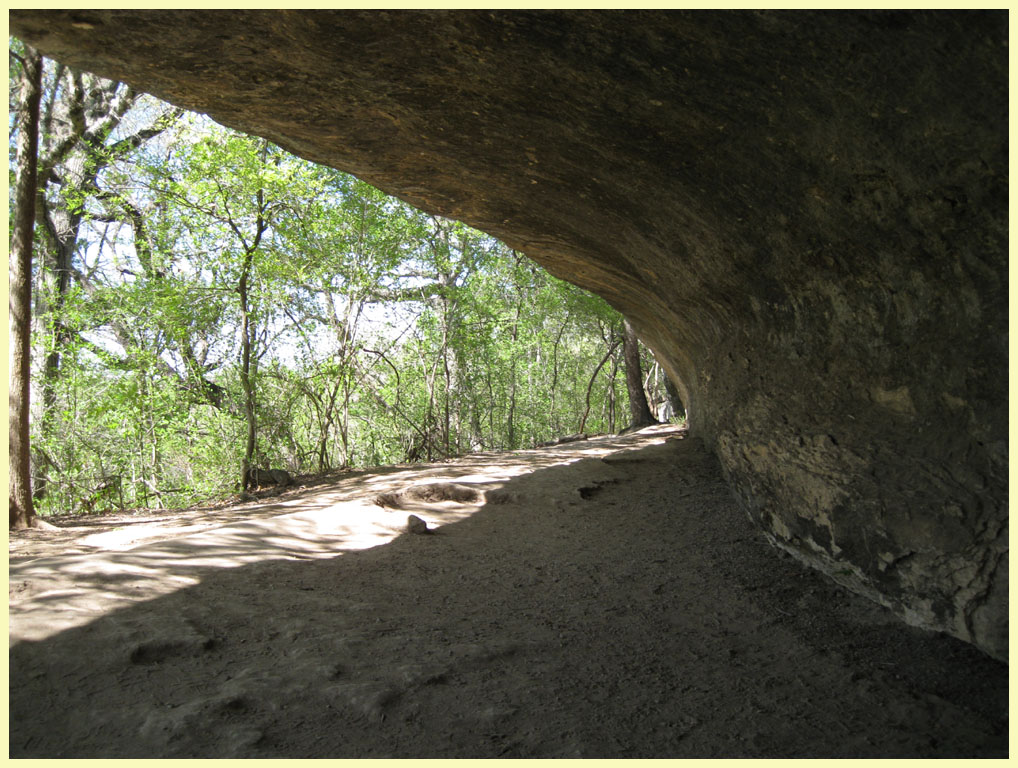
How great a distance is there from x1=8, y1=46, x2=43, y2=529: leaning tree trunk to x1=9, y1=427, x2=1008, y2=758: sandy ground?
410cm

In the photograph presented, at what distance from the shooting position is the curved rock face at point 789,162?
106 inches

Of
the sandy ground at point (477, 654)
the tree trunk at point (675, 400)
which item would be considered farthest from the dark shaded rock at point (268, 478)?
the tree trunk at point (675, 400)

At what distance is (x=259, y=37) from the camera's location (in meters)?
3.23

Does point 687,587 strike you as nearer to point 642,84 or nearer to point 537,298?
point 642,84

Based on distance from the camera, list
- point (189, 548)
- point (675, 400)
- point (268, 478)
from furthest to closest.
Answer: point (675, 400) < point (268, 478) < point (189, 548)

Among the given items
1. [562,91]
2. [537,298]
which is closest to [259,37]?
[562,91]

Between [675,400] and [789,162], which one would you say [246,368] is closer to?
[789,162]

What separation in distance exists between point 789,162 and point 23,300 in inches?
332

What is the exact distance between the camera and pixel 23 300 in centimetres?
790

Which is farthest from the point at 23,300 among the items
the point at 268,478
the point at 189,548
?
the point at 189,548

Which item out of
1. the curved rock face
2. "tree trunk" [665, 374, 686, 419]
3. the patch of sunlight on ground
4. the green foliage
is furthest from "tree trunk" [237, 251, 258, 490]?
"tree trunk" [665, 374, 686, 419]

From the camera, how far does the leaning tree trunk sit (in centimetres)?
771

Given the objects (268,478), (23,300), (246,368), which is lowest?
(268,478)

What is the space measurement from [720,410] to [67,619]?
4665mm
